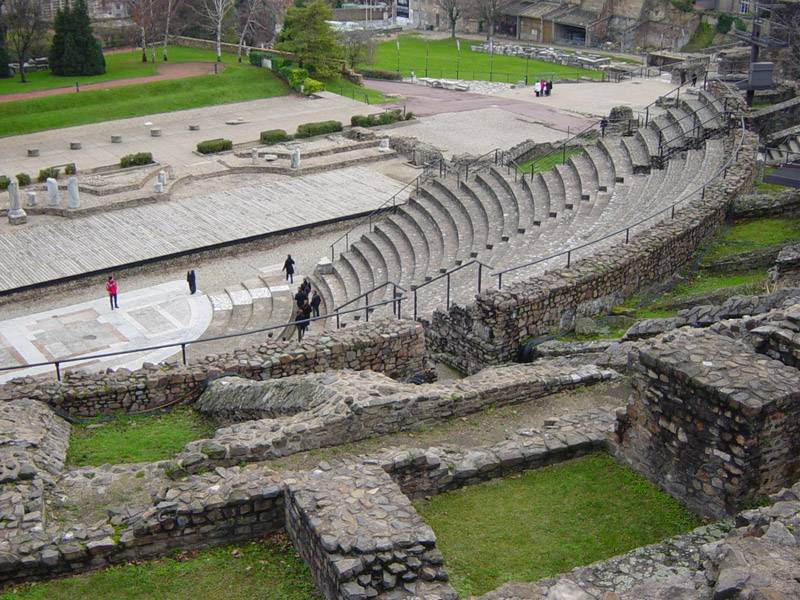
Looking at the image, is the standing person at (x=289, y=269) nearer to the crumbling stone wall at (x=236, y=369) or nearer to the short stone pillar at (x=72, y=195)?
the short stone pillar at (x=72, y=195)

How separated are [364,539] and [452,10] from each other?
242ft

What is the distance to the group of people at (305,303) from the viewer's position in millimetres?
22005

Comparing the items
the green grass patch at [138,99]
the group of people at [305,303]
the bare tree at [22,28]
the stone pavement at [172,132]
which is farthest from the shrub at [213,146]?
the bare tree at [22,28]

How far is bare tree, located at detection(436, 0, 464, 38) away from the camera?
7762 centimetres

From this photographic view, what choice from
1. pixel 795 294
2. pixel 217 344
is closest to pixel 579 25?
pixel 217 344

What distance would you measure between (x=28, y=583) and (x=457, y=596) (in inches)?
174

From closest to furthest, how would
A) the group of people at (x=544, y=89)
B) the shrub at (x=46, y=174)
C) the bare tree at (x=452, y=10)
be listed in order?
the shrub at (x=46, y=174) → the group of people at (x=544, y=89) → the bare tree at (x=452, y=10)

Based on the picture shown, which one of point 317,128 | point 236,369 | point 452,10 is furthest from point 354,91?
point 236,369

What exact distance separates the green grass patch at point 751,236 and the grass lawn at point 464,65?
1505 inches

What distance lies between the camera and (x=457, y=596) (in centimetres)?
857

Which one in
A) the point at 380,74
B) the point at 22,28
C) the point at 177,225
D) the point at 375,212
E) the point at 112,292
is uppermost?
the point at 22,28

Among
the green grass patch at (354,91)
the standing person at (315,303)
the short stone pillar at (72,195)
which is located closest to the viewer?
the standing person at (315,303)

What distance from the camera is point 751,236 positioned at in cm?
2109

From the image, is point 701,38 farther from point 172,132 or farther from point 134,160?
point 134,160
